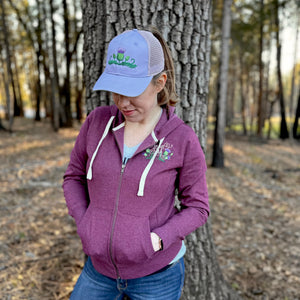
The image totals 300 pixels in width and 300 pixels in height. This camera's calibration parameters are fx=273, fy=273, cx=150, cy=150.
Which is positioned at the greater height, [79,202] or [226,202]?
[79,202]

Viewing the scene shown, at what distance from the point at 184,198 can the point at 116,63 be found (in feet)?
2.71

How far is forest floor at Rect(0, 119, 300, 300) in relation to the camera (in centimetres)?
300

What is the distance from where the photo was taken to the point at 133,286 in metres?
1.62

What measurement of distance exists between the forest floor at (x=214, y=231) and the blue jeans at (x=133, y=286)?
1.24 metres

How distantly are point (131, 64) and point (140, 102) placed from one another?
7.7 inches

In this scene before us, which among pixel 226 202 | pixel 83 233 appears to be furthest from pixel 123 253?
pixel 226 202

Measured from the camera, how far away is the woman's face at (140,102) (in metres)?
1.41

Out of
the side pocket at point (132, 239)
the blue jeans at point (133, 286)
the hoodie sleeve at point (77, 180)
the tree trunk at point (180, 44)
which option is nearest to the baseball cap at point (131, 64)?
the hoodie sleeve at point (77, 180)

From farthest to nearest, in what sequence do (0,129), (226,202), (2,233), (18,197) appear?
Answer: (0,129)
(226,202)
(18,197)
(2,233)

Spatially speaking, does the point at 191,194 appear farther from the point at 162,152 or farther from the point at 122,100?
the point at 122,100

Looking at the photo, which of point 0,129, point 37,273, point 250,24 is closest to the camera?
point 37,273

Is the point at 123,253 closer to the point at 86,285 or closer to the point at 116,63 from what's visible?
the point at 86,285

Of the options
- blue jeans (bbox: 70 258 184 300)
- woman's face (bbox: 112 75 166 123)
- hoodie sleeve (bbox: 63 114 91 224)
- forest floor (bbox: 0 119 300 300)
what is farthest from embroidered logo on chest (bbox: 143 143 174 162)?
forest floor (bbox: 0 119 300 300)

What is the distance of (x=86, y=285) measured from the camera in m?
1.71
